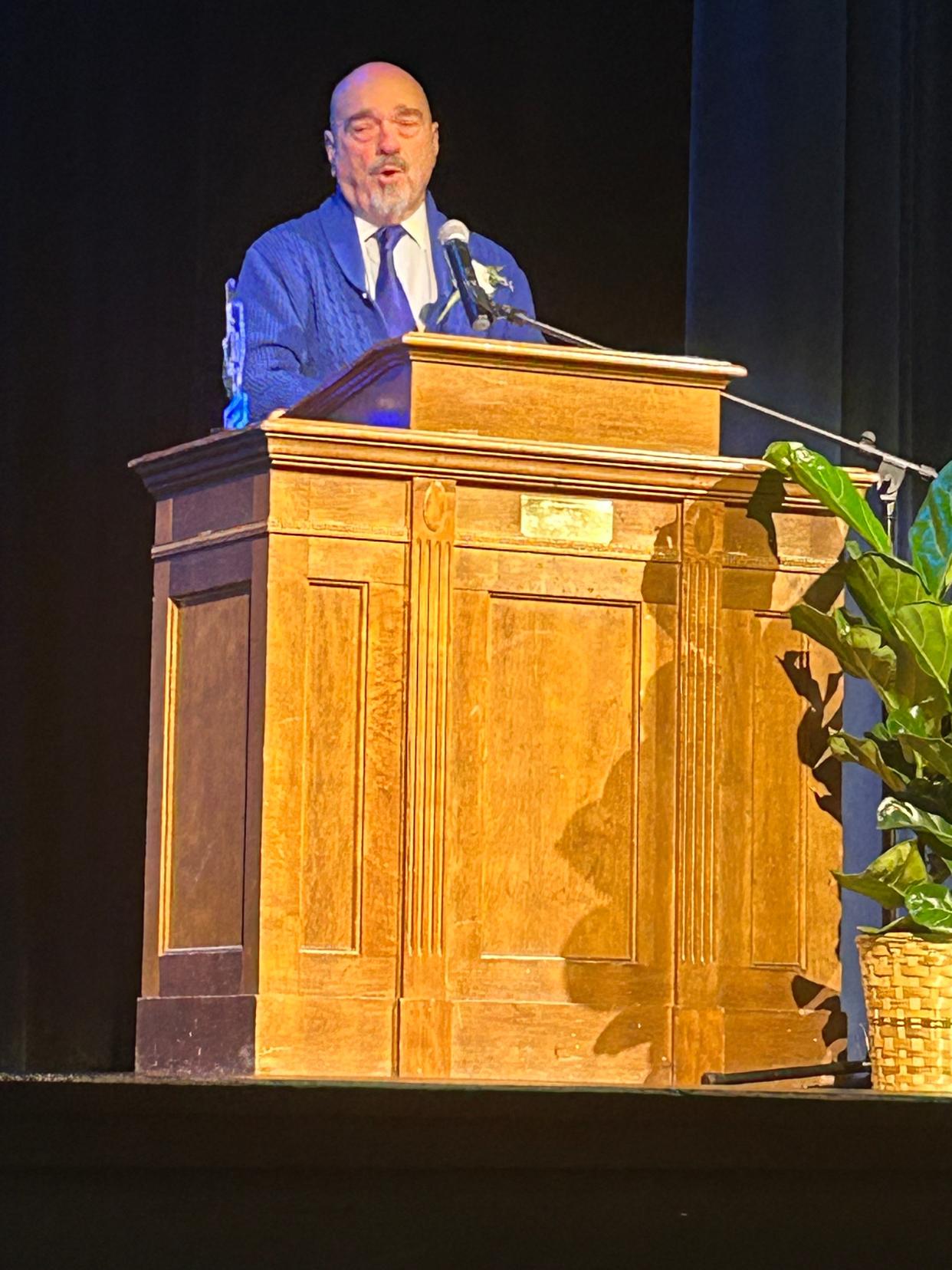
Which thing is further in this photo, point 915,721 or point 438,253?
point 438,253

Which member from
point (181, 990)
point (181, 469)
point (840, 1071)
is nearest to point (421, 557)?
point (181, 469)

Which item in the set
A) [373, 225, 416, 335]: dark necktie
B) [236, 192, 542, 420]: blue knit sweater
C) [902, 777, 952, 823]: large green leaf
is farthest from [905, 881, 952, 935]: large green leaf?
[373, 225, 416, 335]: dark necktie

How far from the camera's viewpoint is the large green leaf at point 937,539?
407 cm

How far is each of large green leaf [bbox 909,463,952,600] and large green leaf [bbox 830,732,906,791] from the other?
0.26m

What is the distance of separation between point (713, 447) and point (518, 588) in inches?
16.4

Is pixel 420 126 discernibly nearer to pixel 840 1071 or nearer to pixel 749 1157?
pixel 840 1071

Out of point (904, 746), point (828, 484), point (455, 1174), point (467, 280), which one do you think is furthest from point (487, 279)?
point (455, 1174)

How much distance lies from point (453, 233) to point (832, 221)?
2086 mm

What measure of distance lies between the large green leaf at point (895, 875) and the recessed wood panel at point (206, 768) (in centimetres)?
94

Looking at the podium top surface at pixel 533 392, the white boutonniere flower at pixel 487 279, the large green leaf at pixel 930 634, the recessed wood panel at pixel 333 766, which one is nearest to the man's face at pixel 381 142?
the white boutonniere flower at pixel 487 279

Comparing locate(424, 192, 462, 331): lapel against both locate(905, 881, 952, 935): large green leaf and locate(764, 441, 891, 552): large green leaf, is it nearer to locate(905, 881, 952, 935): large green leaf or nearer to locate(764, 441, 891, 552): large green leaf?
locate(764, 441, 891, 552): large green leaf

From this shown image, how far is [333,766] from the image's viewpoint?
391 cm

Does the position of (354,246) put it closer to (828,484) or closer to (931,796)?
(828,484)

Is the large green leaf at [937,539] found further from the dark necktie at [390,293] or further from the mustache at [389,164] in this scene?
the mustache at [389,164]
